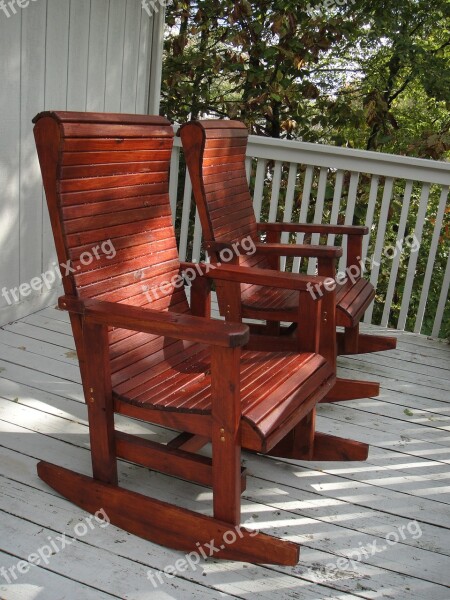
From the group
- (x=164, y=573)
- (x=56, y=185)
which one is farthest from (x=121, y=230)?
(x=164, y=573)

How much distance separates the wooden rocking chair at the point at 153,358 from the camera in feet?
6.27

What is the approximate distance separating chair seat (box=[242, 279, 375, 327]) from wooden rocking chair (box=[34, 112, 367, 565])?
1.40ft

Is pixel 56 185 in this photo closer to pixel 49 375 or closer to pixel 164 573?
pixel 164 573

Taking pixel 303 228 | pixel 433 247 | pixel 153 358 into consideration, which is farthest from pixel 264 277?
pixel 433 247

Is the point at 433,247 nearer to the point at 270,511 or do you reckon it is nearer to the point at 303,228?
the point at 303,228

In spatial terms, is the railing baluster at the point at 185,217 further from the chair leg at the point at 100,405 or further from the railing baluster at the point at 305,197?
the chair leg at the point at 100,405

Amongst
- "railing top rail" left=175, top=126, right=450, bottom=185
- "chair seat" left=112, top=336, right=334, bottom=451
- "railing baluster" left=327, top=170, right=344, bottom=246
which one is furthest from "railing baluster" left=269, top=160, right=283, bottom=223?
"chair seat" left=112, top=336, right=334, bottom=451

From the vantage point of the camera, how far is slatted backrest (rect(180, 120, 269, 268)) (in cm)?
297

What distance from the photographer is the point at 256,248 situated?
125 inches

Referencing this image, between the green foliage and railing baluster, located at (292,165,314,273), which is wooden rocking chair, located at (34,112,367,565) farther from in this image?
the green foliage

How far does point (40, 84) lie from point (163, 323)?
2.20 metres

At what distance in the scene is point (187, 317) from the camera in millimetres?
1909

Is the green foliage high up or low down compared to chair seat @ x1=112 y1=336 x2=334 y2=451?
up

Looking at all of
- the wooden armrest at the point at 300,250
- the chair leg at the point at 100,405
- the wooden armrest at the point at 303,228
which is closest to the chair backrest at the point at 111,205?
the chair leg at the point at 100,405
